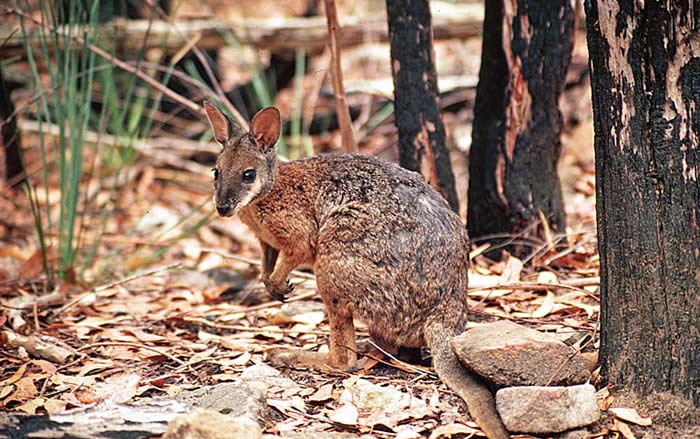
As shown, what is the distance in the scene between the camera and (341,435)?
3748 mm

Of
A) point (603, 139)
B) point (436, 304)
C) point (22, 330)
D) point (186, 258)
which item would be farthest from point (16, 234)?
point (603, 139)

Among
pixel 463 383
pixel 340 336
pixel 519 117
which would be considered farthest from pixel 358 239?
pixel 519 117

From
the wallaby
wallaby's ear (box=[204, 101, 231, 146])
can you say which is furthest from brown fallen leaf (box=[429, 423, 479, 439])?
wallaby's ear (box=[204, 101, 231, 146])

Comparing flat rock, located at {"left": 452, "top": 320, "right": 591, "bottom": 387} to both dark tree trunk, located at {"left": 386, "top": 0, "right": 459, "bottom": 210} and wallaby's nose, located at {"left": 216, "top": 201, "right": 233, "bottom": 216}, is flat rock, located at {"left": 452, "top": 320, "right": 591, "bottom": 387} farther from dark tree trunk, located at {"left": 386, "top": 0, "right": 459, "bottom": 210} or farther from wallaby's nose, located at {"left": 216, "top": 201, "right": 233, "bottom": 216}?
dark tree trunk, located at {"left": 386, "top": 0, "right": 459, "bottom": 210}

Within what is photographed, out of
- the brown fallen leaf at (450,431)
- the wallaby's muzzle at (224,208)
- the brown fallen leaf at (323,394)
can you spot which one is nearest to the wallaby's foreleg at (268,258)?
the wallaby's muzzle at (224,208)

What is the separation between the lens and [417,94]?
5.58 metres

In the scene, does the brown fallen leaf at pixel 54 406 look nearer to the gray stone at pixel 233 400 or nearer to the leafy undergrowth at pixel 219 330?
the leafy undergrowth at pixel 219 330

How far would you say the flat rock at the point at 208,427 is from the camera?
3.23m

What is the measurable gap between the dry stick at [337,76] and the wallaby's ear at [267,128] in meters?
0.96

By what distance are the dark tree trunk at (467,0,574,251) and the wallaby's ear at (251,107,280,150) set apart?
1.68 meters

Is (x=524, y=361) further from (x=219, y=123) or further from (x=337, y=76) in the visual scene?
(x=337, y=76)

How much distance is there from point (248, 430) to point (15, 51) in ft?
18.3

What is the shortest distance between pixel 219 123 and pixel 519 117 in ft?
6.67

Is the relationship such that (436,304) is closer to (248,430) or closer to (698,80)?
(248,430)
